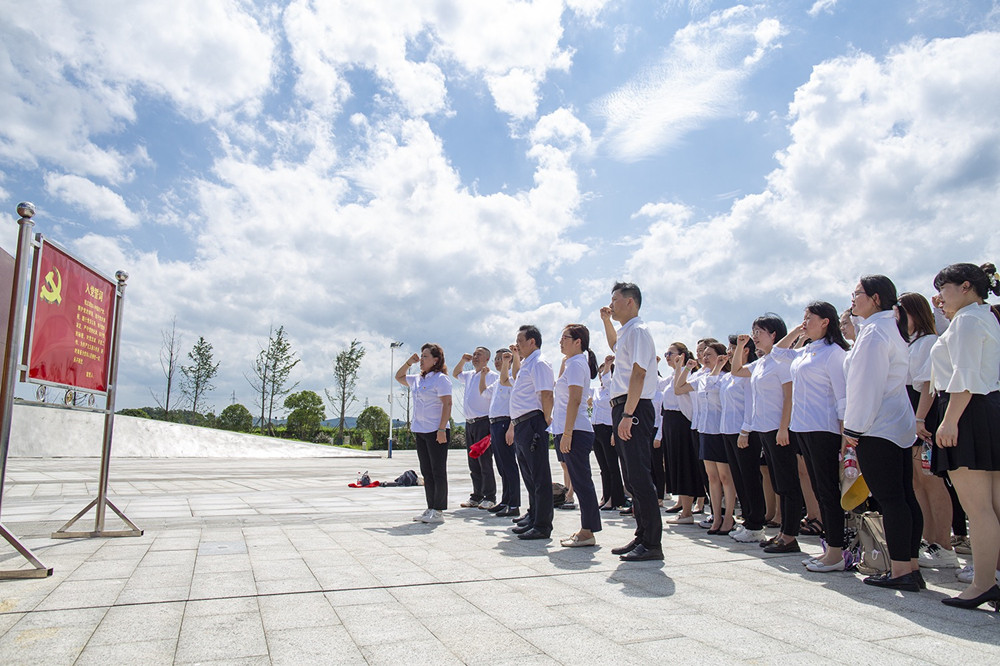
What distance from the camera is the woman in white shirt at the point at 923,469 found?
4398 millimetres

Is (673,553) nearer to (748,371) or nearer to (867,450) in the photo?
(867,450)

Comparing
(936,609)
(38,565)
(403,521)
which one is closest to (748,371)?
(936,609)

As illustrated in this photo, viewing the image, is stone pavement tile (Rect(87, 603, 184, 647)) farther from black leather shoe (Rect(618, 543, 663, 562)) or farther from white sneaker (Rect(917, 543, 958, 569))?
white sneaker (Rect(917, 543, 958, 569))

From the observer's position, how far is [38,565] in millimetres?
3766

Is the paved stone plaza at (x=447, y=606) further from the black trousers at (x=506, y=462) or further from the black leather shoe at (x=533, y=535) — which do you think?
the black trousers at (x=506, y=462)

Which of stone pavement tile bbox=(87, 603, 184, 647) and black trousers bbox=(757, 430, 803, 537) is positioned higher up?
black trousers bbox=(757, 430, 803, 537)

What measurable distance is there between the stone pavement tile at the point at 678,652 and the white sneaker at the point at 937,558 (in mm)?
2775

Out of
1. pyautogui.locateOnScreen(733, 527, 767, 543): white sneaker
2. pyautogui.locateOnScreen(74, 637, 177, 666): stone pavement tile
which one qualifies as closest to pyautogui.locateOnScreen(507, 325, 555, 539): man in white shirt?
pyautogui.locateOnScreen(733, 527, 767, 543): white sneaker

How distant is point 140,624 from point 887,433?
4129 millimetres

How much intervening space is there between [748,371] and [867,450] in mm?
2303

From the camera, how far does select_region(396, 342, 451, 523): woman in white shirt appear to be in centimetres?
652

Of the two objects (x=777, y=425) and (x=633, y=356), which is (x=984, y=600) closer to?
(x=777, y=425)

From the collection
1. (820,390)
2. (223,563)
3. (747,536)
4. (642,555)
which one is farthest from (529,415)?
(223,563)

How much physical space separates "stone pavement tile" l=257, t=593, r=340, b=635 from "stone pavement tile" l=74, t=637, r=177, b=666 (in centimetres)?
41
